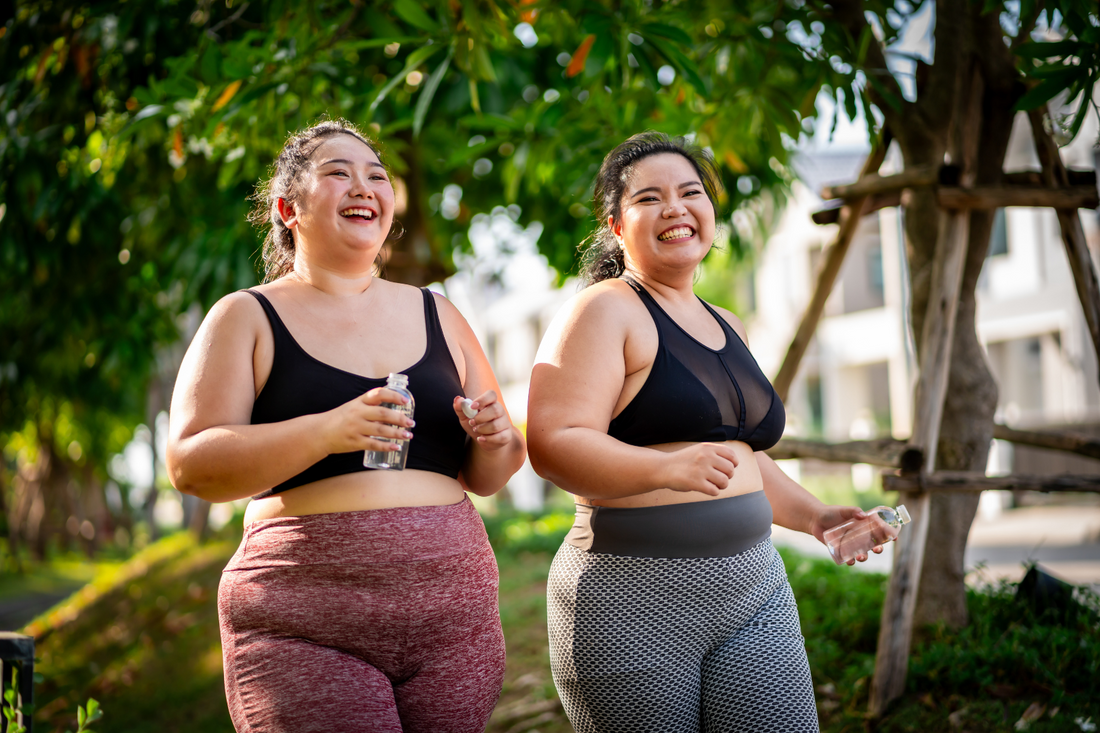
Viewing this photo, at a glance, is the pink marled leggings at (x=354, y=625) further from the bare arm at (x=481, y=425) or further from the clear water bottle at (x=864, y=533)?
the clear water bottle at (x=864, y=533)

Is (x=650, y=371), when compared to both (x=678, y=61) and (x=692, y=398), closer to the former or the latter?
(x=692, y=398)

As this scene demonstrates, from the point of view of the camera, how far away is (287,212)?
2.23m

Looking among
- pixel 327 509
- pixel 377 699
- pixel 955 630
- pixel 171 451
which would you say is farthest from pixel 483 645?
pixel 955 630

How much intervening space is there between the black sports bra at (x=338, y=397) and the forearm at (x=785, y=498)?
88 cm

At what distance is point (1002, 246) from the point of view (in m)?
17.8

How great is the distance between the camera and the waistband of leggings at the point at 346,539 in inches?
76.7

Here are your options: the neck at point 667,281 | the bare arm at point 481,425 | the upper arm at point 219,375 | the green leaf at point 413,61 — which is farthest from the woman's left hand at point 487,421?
the green leaf at point 413,61

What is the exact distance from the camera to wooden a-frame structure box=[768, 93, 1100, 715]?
3.81 metres

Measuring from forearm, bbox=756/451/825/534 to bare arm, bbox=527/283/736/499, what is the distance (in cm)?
59

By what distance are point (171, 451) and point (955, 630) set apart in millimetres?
3735

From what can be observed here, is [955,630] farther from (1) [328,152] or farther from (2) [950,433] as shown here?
(1) [328,152]

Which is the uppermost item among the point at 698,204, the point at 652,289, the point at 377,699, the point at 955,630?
the point at 698,204

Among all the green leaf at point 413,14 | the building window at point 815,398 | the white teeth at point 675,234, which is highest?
the green leaf at point 413,14

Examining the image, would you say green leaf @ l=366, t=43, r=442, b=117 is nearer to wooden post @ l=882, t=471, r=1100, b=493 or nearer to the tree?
the tree
